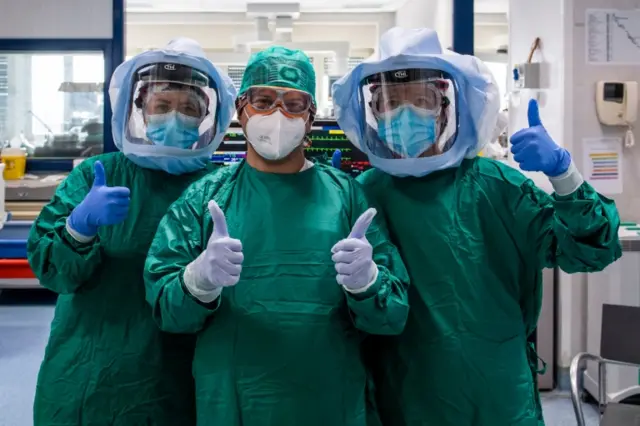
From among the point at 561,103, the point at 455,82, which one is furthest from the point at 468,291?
the point at 561,103

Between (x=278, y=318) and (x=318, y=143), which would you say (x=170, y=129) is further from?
(x=318, y=143)

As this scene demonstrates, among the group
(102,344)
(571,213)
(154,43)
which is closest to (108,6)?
(102,344)

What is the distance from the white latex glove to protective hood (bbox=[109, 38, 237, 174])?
1.31 feet

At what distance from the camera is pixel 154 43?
7902mm

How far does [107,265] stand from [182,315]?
1.31 feet

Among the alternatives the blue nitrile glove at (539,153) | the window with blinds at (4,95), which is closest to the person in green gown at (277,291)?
the blue nitrile glove at (539,153)

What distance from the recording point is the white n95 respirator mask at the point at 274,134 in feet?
4.56

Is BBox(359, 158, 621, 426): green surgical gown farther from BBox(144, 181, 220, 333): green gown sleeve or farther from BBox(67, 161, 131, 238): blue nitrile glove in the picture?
BBox(67, 161, 131, 238): blue nitrile glove

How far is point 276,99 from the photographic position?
4.65 ft

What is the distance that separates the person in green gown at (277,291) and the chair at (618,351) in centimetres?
106

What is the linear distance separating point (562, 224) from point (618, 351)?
A: 3.29ft

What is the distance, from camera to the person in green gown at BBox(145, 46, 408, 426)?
129 centimetres

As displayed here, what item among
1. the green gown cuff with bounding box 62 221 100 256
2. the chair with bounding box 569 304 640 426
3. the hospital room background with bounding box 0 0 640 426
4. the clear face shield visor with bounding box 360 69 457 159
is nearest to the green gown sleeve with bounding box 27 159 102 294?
the green gown cuff with bounding box 62 221 100 256

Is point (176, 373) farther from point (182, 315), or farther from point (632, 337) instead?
point (632, 337)
